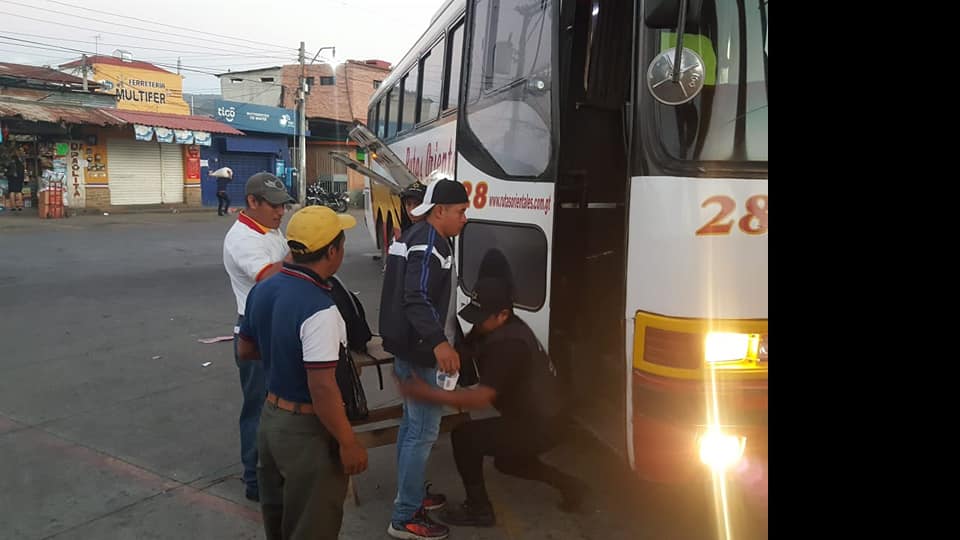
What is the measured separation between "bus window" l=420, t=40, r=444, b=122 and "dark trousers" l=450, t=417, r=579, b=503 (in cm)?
417

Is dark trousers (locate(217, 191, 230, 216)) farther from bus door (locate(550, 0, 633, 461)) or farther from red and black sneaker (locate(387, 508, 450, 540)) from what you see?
red and black sneaker (locate(387, 508, 450, 540))

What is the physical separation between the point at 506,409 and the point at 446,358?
1.91 feet

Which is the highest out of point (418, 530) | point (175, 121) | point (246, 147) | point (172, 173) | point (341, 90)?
point (341, 90)

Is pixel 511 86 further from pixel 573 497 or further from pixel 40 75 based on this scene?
pixel 40 75

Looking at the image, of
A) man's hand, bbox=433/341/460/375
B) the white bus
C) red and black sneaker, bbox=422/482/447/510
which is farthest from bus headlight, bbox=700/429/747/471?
red and black sneaker, bbox=422/482/447/510

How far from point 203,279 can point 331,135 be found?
3020 cm

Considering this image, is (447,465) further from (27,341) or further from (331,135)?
(331,135)

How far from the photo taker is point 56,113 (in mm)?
24203

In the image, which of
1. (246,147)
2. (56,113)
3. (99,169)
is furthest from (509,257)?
(246,147)

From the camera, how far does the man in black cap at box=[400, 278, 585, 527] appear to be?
3582 millimetres

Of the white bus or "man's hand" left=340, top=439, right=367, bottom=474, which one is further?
the white bus

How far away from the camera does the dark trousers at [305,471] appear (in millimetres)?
2668

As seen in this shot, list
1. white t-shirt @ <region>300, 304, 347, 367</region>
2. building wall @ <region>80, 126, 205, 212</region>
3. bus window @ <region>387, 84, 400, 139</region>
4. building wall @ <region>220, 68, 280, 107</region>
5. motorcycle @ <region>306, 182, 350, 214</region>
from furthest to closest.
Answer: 1. building wall @ <region>220, 68, 280, 107</region>
2. motorcycle @ <region>306, 182, 350, 214</region>
3. building wall @ <region>80, 126, 205, 212</region>
4. bus window @ <region>387, 84, 400, 139</region>
5. white t-shirt @ <region>300, 304, 347, 367</region>

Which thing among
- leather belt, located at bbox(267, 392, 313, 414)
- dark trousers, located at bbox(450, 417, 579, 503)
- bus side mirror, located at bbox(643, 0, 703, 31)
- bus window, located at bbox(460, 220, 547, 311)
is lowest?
dark trousers, located at bbox(450, 417, 579, 503)
